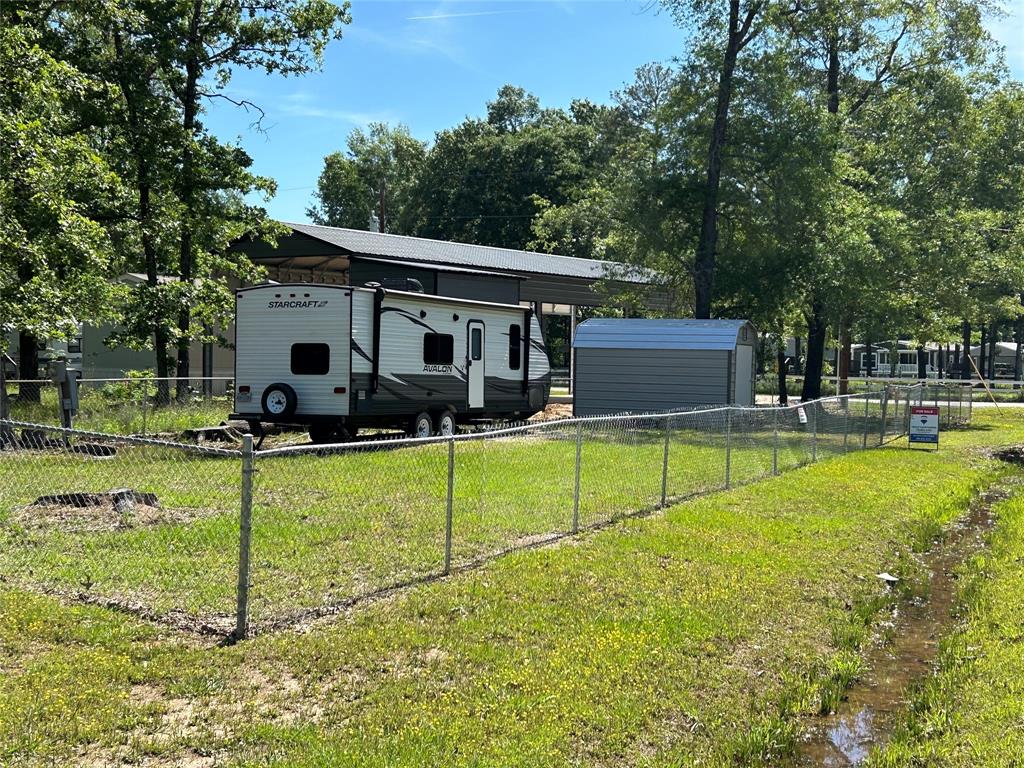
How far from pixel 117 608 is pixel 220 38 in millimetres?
19354

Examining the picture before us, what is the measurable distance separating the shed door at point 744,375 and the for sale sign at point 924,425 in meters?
4.16

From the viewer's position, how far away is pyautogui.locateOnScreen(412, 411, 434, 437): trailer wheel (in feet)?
55.1

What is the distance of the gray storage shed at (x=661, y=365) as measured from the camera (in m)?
21.3

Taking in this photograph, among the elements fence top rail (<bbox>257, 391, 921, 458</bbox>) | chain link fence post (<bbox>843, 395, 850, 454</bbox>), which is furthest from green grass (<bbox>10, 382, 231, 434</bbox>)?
chain link fence post (<bbox>843, 395, 850, 454</bbox>)

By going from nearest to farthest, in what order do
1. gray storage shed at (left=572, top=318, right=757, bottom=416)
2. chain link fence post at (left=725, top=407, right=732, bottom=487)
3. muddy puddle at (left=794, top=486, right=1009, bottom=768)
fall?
muddy puddle at (left=794, top=486, right=1009, bottom=768)
chain link fence post at (left=725, top=407, right=732, bottom=487)
gray storage shed at (left=572, top=318, right=757, bottom=416)

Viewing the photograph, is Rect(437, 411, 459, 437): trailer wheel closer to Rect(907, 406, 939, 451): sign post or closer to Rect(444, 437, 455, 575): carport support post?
Rect(907, 406, 939, 451): sign post

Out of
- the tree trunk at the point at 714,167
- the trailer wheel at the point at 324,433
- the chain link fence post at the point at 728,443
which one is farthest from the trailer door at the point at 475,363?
the tree trunk at the point at 714,167

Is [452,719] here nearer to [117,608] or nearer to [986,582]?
[117,608]

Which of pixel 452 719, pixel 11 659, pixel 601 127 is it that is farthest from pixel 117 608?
pixel 601 127

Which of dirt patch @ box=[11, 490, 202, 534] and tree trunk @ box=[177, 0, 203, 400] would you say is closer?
dirt patch @ box=[11, 490, 202, 534]

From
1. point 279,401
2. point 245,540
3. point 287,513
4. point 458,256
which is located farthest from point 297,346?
point 458,256

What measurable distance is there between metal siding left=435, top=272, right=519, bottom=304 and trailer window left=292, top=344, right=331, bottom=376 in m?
11.3

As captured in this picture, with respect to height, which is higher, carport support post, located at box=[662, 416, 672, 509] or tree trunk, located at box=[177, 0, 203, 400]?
tree trunk, located at box=[177, 0, 203, 400]

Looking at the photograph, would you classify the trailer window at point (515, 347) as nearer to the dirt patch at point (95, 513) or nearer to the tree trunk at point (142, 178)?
the tree trunk at point (142, 178)
